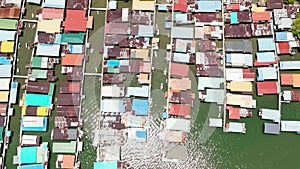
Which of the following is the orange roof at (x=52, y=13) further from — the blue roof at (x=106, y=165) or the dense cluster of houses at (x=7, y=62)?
Answer: the blue roof at (x=106, y=165)

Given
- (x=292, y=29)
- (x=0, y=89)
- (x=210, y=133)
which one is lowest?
(x=210, y=133)

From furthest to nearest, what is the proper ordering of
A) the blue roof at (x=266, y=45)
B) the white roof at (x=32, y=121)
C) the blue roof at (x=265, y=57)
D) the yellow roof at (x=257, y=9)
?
the yellow roof at (x=257, y=9) → the blue roof at (x=266, y=45) → the blue roof at (x=265, y=57) → the white roof at (x=32, y=121)

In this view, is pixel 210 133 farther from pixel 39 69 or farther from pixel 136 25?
pixel 39 69

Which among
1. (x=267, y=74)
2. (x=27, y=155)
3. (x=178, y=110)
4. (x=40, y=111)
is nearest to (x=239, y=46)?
(x=267, y=74)

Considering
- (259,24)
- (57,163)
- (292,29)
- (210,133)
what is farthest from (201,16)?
(57,163)

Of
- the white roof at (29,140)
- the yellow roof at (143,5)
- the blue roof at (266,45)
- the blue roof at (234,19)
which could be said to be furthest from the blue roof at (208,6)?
the white roof at (29,140)

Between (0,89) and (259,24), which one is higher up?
(259,24)

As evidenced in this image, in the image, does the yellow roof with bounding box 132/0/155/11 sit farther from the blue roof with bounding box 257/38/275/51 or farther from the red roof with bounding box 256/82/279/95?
the red roof with bounding box 256/82/279/95

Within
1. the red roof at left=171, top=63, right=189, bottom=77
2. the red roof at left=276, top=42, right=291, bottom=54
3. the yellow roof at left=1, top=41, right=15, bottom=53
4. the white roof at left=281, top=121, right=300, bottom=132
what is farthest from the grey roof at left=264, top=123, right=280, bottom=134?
the yellow roof at left=1, top=41, right=15, bottom=53
